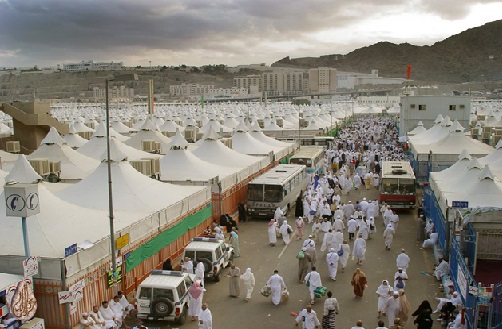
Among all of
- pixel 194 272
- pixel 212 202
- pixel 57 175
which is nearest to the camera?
pixel 194 272

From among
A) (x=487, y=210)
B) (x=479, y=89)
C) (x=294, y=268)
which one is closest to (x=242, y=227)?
(x=294, y=268)

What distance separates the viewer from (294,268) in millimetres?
14773

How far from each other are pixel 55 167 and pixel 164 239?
7725mm

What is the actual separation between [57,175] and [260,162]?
8.95 m

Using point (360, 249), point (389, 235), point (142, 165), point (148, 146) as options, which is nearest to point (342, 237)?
point (360, 249)

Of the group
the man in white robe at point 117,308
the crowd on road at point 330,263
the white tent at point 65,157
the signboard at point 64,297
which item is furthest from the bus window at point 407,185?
the signboard at point 64,297

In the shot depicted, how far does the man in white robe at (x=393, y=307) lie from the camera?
10.7 meters

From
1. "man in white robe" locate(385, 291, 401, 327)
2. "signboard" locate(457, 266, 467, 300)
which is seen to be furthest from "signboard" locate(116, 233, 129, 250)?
"signboard" locate(457, 266, 467, 300)

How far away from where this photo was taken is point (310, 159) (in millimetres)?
28016

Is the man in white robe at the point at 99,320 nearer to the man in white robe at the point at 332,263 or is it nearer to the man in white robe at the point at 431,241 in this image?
the man in white robe at the point at 332,263

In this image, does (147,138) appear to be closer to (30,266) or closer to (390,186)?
(390,186)

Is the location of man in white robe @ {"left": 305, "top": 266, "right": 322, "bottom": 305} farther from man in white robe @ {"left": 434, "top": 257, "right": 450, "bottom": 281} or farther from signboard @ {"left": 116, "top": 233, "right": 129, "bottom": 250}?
signboard @ {"left": 116, "top": 233, "right": 129, "bottom": 250}

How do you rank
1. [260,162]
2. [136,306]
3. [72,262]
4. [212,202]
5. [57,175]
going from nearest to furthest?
[72,262]
[136,306]
[212,202]
[57,175]
[260,162]

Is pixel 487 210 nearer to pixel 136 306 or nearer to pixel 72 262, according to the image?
pixel 136 306
